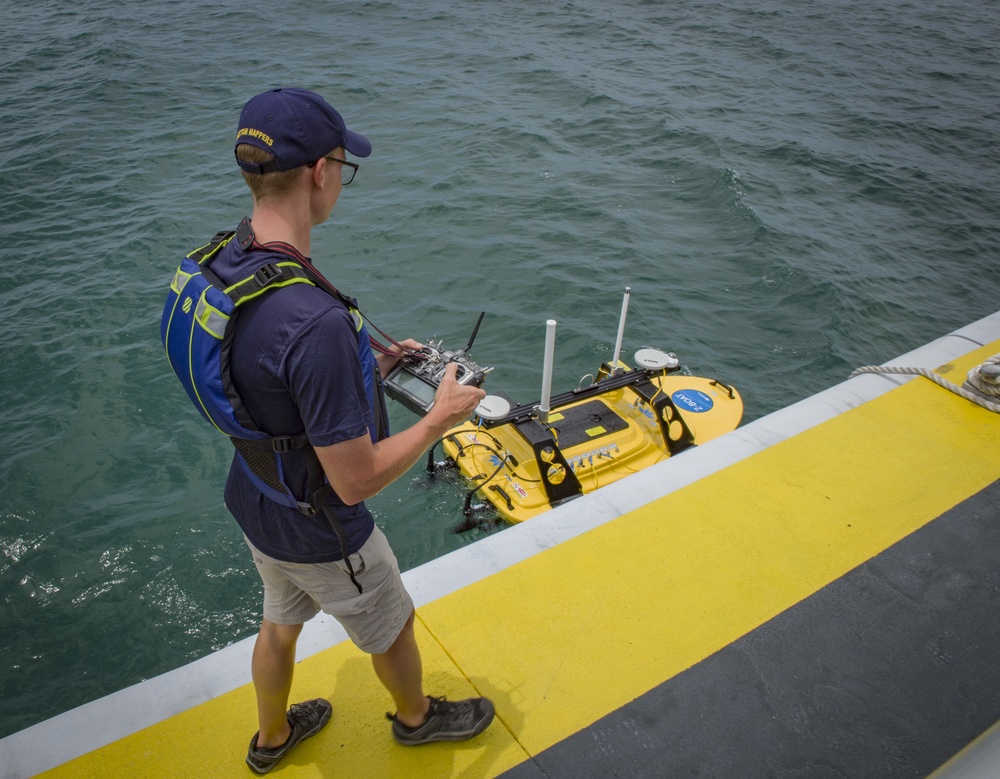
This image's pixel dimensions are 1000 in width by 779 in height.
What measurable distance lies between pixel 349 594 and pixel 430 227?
26.8 ft

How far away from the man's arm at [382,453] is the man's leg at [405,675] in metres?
0.64

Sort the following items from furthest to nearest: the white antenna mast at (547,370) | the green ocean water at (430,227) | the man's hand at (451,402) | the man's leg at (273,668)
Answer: the green ocean water at (430,227) < the white antenna mast at (547,370) < the man's leg at (273,668) < the man's hand at (451,402)

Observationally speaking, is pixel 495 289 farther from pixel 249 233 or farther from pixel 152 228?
pixel 249 233

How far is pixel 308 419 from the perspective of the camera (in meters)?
1.58

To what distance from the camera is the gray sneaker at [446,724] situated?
2279 mm

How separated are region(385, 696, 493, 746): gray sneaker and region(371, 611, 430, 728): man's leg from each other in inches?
1.2

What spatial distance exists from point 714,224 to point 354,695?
30.2 ft

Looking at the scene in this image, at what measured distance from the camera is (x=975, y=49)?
63.2 ft

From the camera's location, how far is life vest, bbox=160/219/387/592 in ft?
5.23

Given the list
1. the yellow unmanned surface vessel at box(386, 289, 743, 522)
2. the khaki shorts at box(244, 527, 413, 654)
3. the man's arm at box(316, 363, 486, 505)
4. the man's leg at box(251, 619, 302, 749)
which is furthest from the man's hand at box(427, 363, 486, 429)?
the yellow unmanned surface vessel at box(386, 289, 743, 522)

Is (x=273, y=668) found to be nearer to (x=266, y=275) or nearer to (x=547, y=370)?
(x=266, y=275)

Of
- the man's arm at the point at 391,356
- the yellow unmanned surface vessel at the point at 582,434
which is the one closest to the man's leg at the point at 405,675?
the man's arm at the point at 391,356

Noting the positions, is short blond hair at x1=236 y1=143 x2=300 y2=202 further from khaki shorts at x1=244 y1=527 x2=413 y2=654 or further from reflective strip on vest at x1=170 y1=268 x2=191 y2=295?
khaki shorts at x1=244 y1=527 x2=413 y2=654

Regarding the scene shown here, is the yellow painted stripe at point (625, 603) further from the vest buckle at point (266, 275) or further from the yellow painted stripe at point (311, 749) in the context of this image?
the vest buckle at point (266, 275)
